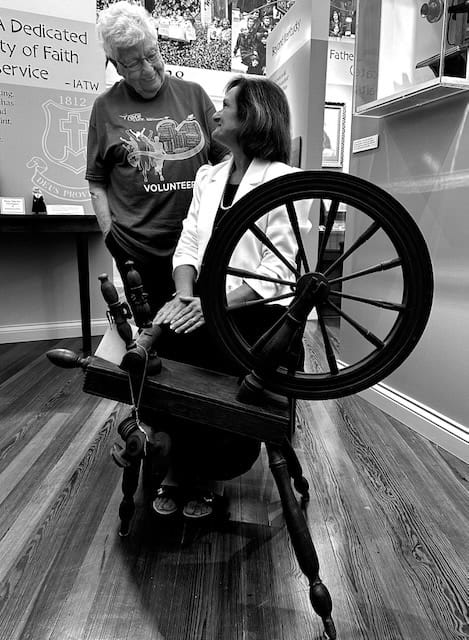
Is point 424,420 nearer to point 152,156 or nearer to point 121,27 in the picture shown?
point 152,156

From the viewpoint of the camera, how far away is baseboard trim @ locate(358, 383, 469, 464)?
1904mm

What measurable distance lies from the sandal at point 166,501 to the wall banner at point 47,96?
248 centimetres

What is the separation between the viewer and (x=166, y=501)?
1.48 m

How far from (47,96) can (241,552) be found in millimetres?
3081

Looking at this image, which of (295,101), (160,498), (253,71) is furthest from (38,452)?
(253,71)

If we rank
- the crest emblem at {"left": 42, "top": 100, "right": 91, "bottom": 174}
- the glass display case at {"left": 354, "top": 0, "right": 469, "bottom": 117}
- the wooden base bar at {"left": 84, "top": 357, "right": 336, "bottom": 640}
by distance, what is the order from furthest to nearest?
the crest emblem at {"left": 42, "top": 100, "right": 91, "bottom": 174}, the glass display case at {"left": 354, "top": 0, "right": 469, "bottom": 117}, the wooden base bar at {"left": 84, "top": 357, "right": 336, "bottom": 640}

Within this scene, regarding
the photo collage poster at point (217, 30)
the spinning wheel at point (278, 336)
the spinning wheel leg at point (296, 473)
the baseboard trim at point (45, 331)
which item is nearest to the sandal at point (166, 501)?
the spinning wheel leg at point (296, 473)

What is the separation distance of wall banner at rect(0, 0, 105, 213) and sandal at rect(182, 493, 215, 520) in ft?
8.34

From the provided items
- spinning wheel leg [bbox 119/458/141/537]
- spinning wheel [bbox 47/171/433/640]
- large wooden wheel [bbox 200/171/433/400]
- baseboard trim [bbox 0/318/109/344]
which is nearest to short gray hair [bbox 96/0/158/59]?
spinning wheel [bbox 47/171/433/640]

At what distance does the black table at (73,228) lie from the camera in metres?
3.03

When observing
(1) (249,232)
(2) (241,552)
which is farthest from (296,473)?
(1) (249,232)

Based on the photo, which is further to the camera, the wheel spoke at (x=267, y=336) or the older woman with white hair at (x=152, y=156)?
the older woman with white hair at (x=152, y=156)

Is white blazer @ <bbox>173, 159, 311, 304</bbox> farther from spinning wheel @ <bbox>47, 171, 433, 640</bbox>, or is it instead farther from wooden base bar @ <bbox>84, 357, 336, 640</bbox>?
wooden base bar @ <bbox>84, 357, 336, 640</bbox>

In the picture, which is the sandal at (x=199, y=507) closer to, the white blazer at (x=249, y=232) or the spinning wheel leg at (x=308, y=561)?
the spinning wheel leg at (x=308, y=561)
